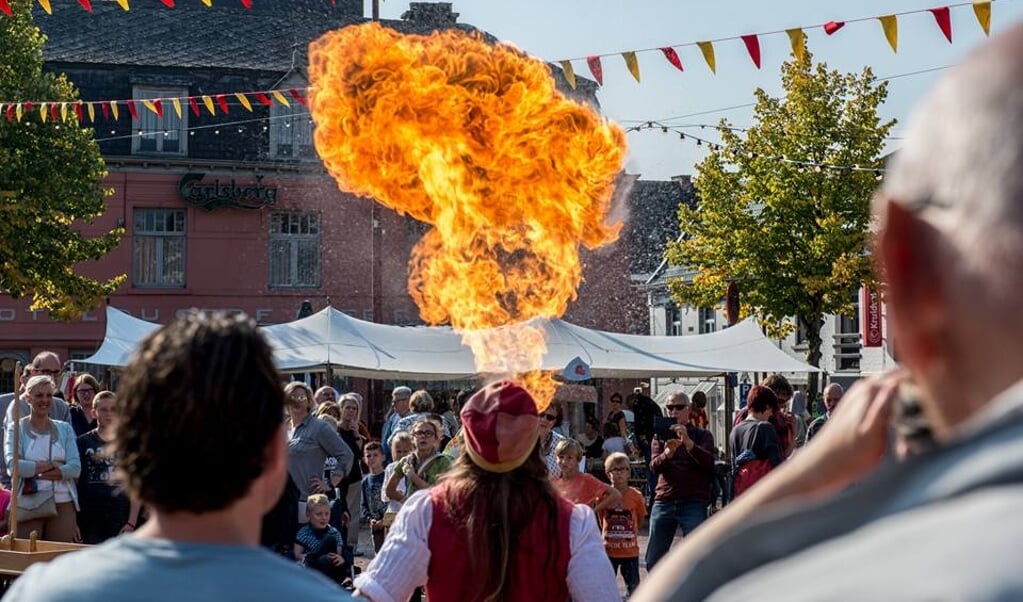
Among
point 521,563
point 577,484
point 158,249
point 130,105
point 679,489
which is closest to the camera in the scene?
point 521,563

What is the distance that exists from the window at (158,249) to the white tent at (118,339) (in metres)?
14.9

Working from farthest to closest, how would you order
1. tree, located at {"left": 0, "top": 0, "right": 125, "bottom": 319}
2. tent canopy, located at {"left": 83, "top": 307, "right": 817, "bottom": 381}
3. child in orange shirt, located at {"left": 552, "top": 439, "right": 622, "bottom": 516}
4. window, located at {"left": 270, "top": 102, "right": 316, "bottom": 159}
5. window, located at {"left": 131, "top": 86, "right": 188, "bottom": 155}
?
1. window, located at {"left": 270, "top": 102, "right": 316, "bottom": 159}
2. window, located at {"left": 131, "top": 86, "right": 188, "bottom": 155}
3. tree, located at {"left": 0, "top": 0, "right": 125, "bottom": 319}
4. tent canopy, located at {"left": 83, "top": 307, "right": 817, "bottom": 381}
5. child in orange shirt, located at {"left": 552, "top": 439, "right": 622, "bottom": 516}

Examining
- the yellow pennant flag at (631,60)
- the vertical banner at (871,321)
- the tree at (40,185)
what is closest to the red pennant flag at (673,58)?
the yellow pennant flag at (631,60)

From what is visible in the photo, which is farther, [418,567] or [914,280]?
[418,567]

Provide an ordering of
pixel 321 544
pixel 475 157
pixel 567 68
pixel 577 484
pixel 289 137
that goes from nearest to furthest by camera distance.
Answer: pixel 321 544 → pixel 577 484 → pixel 475 157 → pixel 567 68 → pixel 289 137

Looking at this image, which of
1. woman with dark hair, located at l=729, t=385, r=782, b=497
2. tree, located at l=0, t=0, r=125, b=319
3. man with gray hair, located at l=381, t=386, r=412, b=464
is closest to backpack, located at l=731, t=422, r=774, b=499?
woman with dark hair, located at l=729, t=385, r=782, b=497

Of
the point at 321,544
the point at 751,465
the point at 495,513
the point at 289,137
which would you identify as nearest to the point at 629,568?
the point at 751,465

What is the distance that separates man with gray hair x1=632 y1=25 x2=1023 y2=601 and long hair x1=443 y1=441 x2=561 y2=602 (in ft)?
11.1

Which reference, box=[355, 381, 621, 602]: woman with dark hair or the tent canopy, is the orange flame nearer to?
the tent canopy

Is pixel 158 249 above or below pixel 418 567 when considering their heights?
above

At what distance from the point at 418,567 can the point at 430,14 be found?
36.5 m

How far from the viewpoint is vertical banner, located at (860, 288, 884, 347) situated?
112 ft

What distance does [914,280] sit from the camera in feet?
3.37

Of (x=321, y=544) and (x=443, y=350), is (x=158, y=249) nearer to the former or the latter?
(x=443, y=350)
